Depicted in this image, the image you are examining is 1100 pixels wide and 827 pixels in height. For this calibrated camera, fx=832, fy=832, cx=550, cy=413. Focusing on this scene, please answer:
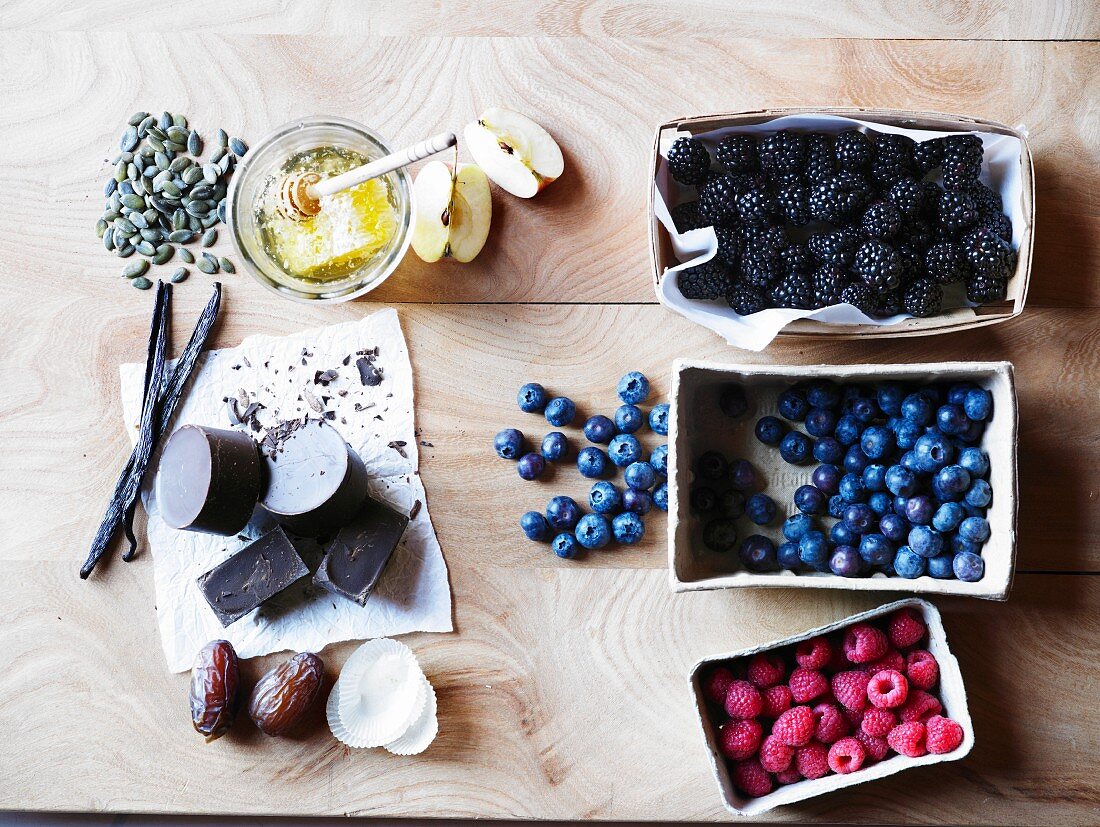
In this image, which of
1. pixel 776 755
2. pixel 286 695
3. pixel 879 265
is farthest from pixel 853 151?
pixel 286 695

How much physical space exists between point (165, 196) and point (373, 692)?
0.93 m

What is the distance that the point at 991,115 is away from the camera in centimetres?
141

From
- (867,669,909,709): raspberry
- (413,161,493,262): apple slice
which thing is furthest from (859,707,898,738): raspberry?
(413,161,493,262): apple slice

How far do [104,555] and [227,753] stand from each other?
1.33ft

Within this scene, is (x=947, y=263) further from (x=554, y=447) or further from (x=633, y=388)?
(x=554, y=447)

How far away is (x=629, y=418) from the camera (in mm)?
1383

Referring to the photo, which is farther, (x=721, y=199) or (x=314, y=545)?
(x=314, y=545)

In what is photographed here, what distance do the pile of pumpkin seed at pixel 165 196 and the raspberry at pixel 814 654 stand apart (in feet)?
3.75

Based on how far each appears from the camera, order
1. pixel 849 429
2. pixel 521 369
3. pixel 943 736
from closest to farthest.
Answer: pixel 943 736, pixel 849 429, pixel 521 369

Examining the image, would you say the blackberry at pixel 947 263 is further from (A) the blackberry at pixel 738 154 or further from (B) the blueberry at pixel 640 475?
(B) the blueberry at pixel 640 475

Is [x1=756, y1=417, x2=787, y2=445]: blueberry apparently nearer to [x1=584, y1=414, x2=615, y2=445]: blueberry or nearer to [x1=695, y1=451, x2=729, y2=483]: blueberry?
[x1=695, y1=451, x2=729, y2=483]: blueberry

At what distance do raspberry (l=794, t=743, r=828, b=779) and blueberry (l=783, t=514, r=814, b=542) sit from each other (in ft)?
1.05

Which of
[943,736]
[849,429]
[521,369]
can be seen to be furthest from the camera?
[521,369]

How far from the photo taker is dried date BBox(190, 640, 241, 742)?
1.37m
